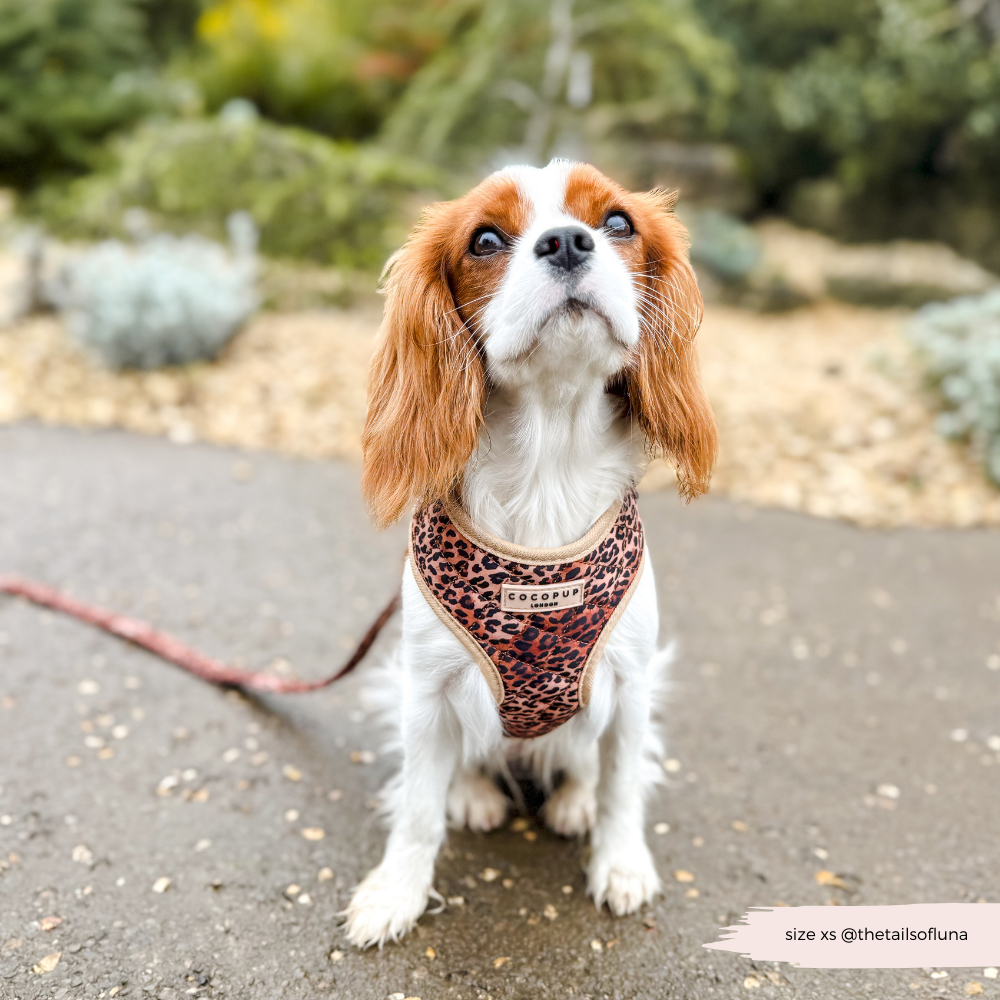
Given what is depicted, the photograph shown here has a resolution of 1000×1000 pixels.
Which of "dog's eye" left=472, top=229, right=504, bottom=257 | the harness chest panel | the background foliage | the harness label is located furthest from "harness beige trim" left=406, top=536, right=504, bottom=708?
the background foliage

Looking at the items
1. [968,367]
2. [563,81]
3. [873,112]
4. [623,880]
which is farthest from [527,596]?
[873,112]

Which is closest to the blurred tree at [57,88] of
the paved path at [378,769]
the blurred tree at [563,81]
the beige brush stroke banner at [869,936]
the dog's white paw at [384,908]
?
the blurred tree at [563,81]

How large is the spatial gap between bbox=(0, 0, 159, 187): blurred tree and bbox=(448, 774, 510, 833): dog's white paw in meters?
10.0

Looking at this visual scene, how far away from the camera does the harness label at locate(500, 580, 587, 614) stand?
1858 millimetres

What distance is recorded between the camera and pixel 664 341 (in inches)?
73.3

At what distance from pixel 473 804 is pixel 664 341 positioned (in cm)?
134

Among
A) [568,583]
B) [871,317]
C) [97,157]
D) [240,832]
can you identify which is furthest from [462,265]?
[97,157]

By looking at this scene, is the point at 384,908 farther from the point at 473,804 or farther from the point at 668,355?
the point at 668,355

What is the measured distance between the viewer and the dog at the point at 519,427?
1.71 meters

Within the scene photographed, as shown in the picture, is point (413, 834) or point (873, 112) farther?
point (873, 112)

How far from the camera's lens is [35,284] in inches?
251

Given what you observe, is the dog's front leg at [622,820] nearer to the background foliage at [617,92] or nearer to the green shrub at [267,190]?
the green shrub at [267,190]

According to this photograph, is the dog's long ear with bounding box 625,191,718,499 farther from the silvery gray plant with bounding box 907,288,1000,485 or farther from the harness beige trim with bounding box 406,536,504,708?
the silvery gray plant with bounding box 907,288,1000,485

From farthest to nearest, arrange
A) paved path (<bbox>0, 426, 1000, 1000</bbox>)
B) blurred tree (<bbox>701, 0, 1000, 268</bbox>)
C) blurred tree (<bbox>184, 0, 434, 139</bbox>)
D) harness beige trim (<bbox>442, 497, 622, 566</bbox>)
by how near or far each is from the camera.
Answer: blurred tree (<bbox>184, 0, 434, 139</bbox>) → blurred tree (<bbox>701, 0, 1000, 268</bbox>) → paved path (<bbox>0, 426, 1000, 1000</bbox>) → harness beige trim (<bbox>442, 497, 622, 566</bbox>)
